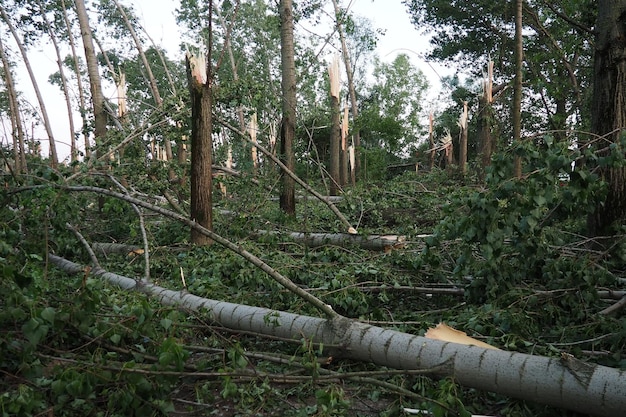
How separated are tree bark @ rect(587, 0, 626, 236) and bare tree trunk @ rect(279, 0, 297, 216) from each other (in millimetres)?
5083

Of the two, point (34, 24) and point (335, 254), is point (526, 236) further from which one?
point (34, 24)

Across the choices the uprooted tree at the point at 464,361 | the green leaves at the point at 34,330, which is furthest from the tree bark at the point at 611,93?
the green leaves at the point at 34,330

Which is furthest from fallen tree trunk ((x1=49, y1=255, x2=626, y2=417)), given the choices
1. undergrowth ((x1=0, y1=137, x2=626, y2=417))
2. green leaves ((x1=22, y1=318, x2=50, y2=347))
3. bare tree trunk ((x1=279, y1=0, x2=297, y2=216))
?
bare tree trunk ((x1=279, y1=0, x2=297, y2=216))

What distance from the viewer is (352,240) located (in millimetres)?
6031

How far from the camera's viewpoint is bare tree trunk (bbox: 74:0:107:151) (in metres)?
10.0

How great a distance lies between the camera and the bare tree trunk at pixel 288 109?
8.56 meters

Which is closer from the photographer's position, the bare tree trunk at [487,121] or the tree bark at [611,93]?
the tree bark at [611,93]

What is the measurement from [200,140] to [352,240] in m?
2.20

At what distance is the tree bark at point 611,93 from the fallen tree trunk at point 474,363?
7.41ft

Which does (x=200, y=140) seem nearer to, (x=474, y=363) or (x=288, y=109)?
(x=288, y=109)

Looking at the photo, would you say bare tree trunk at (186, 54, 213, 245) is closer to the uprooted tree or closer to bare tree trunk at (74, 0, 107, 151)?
the uprooted tree

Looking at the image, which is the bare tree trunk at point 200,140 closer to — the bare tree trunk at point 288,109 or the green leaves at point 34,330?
the bare tree trunk at point 288,109

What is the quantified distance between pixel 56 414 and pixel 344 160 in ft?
50.6

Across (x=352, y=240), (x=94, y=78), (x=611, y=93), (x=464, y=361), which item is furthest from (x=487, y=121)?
(x=464, y=361)
